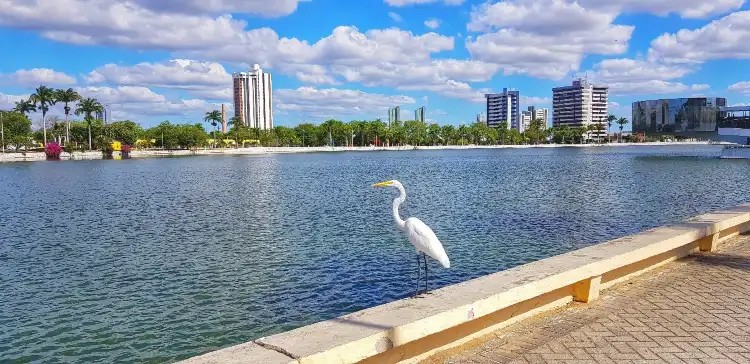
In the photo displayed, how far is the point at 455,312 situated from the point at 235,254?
45.1 feet

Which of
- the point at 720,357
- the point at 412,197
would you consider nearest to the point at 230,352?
the point at 720,357

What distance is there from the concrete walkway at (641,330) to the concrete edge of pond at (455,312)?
0.20m

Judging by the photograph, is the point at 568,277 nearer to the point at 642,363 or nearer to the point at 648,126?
the point at 642,363

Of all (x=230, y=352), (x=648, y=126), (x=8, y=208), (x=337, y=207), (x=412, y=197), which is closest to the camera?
(x=230, y=352)

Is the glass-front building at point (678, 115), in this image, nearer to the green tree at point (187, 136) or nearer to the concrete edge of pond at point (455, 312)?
the concrete edge of pond at point (455, 312)

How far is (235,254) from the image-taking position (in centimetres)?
1902

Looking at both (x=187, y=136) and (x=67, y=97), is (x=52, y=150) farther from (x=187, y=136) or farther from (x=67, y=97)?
(x=187, y=136)

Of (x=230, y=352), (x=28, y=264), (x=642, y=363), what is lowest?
(x=28, y=264)

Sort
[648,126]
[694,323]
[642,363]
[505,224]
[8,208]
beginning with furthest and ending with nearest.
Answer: [648,126] < [8,208] < [505,224] < [694,323] < [642,363]

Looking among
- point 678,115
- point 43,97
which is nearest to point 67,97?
point 43,97

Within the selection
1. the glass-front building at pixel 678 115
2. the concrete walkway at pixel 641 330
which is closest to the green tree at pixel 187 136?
the glass-front building at pixel 678 115

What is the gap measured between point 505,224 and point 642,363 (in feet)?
59.7

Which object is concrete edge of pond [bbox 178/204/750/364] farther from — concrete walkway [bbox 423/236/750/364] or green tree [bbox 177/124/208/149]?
green tree [bbox 177/124/208/149]

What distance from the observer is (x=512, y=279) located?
25.4ft
